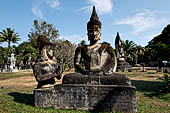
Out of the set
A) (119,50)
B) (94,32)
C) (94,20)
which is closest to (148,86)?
(94,32)

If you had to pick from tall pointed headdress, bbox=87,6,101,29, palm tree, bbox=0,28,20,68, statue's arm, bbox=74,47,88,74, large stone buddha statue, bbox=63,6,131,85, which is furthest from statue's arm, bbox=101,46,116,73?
palm tree, bbox=0,28,20,68

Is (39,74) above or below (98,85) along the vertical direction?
above

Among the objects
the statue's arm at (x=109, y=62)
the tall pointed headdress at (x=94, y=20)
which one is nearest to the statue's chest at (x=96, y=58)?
the statue's arm at (x=109, y=62)

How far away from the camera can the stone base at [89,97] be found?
13.1ft

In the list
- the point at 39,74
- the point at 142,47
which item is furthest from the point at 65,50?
the point at 142,47

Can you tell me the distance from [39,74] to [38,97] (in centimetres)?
81

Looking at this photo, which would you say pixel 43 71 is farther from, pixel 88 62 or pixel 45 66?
pixel 88 62

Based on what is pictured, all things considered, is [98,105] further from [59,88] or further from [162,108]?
[162,108]

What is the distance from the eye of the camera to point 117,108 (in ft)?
13.3

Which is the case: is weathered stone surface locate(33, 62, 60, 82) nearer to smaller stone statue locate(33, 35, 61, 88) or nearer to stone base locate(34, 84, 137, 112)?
smaller stone statue locate(33, 35, 61, 88)

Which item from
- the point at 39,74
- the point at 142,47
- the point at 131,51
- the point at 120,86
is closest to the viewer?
the point at 120,86

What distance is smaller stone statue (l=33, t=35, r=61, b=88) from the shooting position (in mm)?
4902

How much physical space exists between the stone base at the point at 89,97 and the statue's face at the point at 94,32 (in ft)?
5.75

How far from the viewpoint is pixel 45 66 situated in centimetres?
491
